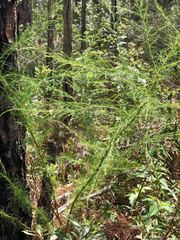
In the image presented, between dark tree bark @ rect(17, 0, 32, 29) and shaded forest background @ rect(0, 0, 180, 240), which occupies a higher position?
dark tree bark @ rect(17, 0, 32, 29)

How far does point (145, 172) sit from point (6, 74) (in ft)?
2.84

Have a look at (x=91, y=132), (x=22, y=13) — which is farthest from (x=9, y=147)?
(x=22, y=13)

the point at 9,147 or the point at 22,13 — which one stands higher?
the point at 22,13

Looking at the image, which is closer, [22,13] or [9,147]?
[9,147]

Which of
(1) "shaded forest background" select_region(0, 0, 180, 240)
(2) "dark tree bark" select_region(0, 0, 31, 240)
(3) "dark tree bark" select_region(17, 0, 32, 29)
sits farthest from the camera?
(3) "dark tree bark" select_region(17, 0, 32, 29)

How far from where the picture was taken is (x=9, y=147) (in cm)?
194

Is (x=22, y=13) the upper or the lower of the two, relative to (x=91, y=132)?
upper

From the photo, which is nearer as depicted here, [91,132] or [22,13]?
[91,132]

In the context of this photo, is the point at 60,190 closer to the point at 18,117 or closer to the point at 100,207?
the point at 100,207

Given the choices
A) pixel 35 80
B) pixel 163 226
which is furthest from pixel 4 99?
pixel 163 226

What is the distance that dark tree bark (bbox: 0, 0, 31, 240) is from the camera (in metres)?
1.82

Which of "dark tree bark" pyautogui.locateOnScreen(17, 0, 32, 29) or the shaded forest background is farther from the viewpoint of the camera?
"dark tree bark" pyautogui.locateOnScreen(17, 0, 32, 29)

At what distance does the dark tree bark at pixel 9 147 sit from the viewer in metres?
1.82

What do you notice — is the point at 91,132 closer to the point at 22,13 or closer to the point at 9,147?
the point at 9,147
